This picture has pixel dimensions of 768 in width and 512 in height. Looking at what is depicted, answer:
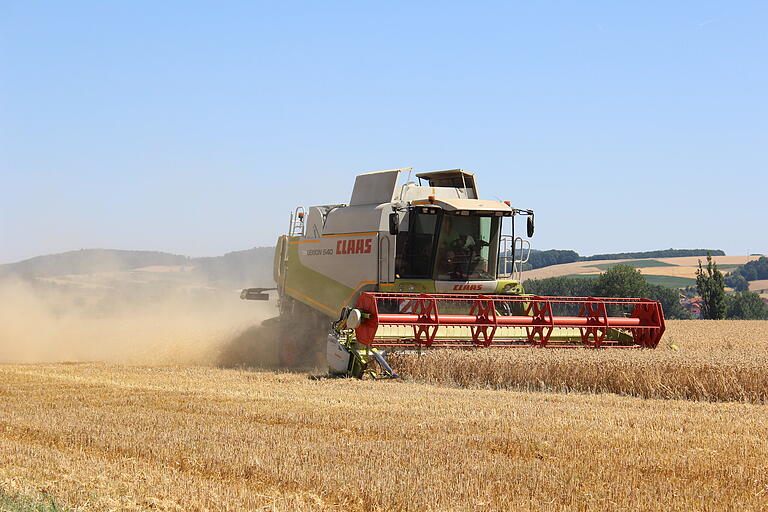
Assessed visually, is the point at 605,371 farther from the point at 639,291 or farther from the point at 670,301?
the point at 670,301

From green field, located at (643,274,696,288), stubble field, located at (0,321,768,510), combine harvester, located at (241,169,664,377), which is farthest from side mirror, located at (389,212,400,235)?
green field, located at (643,274,696,288)

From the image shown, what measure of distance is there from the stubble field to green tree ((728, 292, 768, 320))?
173ft

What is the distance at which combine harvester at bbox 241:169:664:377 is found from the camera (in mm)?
11922

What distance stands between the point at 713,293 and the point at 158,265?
93.2 feet

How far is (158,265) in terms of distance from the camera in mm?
39562

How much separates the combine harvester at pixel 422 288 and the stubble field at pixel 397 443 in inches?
49.7

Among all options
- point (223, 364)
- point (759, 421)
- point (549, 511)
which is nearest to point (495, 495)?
point (549, 511)

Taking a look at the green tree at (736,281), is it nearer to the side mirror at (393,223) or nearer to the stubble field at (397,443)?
the side mirror at (393,223)

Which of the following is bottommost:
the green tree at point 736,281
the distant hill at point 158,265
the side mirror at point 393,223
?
the green tree at point 736,281

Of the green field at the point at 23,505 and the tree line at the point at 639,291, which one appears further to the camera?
the tree line at the point at 639,291

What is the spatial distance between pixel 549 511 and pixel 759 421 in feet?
12.7

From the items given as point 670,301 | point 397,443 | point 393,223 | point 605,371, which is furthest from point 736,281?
point 397,443

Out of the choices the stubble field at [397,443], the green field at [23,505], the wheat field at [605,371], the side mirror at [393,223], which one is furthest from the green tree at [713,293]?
the green field at [23,505]

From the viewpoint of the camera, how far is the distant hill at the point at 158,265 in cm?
2447
